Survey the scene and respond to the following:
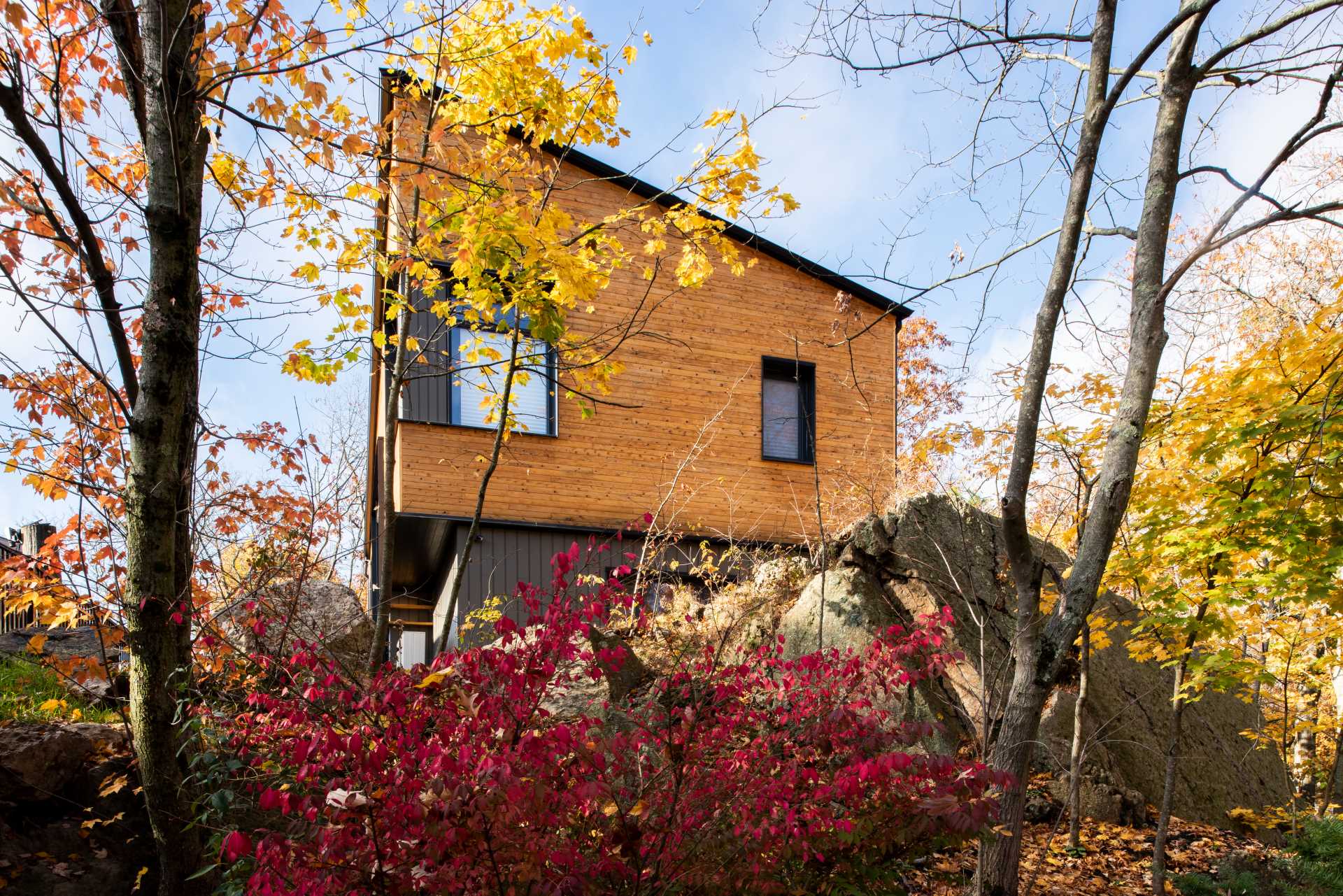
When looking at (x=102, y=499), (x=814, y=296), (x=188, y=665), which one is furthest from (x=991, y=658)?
(x=814, y=296)

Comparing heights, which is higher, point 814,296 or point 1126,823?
point 814,296

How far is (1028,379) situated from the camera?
4.93 m

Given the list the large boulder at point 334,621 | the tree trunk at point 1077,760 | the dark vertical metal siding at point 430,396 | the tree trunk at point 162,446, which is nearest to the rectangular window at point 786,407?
the dark vertical metal siding at point 430,396

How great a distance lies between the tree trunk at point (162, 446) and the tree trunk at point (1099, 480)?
3.99 meters

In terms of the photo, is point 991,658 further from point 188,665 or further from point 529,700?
point 188,665

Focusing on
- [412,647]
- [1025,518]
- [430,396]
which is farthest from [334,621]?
[412,647]

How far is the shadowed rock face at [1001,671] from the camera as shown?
795cm

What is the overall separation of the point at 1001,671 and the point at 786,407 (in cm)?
725

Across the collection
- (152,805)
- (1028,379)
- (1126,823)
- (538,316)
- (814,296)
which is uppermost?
(814,296)

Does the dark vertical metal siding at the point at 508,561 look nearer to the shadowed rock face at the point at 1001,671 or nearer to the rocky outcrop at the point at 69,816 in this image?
the shadowed rock face at the point at 1001,671

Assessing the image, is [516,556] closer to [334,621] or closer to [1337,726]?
[334,621]

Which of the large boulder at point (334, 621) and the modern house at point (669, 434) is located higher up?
the modern house at point (669, 434)

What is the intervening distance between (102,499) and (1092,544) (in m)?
5.99

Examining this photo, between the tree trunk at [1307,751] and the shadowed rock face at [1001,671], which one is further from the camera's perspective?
the tree trunk at [1307,751]
